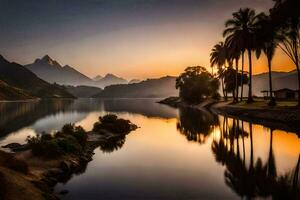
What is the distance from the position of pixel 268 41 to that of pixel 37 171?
60075 mm

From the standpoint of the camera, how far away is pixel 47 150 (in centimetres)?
2683

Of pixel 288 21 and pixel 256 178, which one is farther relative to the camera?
pixel 288 21

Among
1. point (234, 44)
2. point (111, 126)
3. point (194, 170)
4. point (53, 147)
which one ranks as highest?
point (234, 44)

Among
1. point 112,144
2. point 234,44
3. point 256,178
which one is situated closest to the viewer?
point 256,178

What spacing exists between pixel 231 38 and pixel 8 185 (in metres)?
81.8

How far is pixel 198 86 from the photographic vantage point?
137375 mm

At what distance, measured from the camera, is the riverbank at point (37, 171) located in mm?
15680

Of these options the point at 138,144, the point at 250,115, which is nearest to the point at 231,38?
the point at 250,115

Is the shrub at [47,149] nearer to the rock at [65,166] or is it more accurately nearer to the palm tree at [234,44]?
the rock at [65,166]

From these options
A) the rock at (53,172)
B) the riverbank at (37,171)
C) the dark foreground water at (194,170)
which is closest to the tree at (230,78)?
the dark foreground water at (194,170)

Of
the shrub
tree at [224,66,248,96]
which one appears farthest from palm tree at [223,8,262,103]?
the shrub

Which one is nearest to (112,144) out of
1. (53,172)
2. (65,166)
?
(65,166)

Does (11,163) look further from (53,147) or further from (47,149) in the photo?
(53,147)

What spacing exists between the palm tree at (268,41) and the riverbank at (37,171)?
142 feet
